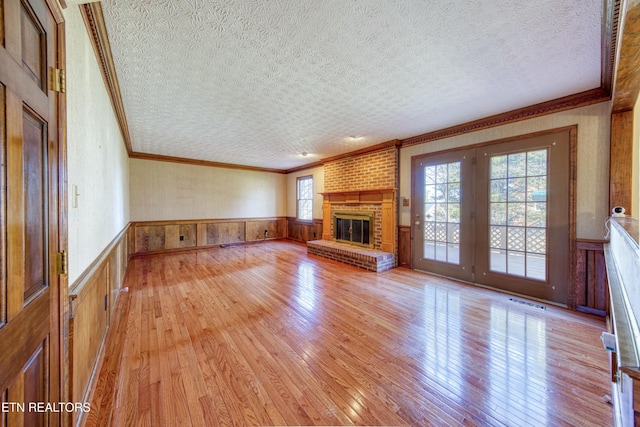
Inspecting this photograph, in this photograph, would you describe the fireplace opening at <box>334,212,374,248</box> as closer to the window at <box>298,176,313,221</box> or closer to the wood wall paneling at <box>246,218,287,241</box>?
the window at <box>298,176,313,221</box>

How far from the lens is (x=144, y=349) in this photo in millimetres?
2162

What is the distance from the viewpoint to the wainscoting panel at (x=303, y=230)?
23.5 ft

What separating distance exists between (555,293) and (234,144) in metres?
5.52

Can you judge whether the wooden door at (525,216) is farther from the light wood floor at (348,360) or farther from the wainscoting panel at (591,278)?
the light wood floor at (348,360)

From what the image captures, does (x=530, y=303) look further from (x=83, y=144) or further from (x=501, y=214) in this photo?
(x=83, y=144)

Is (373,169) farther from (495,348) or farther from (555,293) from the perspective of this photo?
(495,348)

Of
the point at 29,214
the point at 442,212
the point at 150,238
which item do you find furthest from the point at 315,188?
the point at 29,214

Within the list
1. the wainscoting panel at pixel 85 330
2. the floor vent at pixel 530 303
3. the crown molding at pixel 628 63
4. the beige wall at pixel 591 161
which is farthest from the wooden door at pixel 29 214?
the beige wall at pixel 591 161

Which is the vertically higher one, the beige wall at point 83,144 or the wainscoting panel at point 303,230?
the beige wall at point 83,144

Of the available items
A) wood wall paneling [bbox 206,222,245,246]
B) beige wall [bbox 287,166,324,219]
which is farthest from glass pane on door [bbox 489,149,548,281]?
wood wall paneling [bbox 206,222,245,246]

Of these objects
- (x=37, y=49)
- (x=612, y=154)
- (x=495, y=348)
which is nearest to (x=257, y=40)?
(x=37, y=49)

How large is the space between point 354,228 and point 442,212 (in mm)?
1981

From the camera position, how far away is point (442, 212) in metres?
4.23

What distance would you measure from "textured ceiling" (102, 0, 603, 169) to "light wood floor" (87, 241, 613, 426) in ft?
8.08
